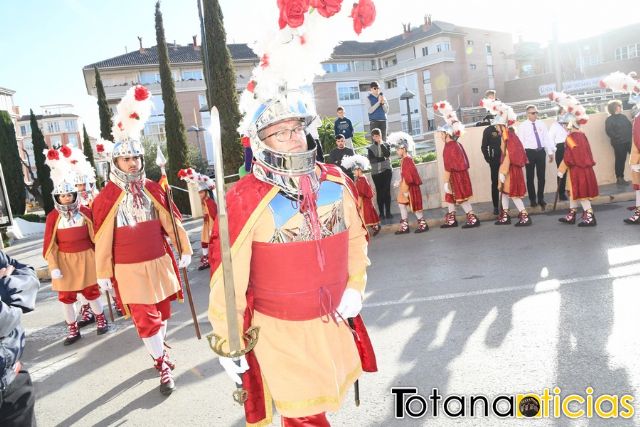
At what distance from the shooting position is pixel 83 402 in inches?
179

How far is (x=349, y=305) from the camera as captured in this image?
8.91ft

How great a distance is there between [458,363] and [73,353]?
177 inches

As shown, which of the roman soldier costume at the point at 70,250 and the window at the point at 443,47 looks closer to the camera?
the roman soldier costume at the point at 70,250

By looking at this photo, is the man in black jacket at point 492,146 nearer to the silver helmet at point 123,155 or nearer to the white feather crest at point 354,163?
the white feather crest at point 354,163

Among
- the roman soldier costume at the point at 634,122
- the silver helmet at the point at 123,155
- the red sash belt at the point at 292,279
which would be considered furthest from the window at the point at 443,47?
the red sash belt at the point at 292,279

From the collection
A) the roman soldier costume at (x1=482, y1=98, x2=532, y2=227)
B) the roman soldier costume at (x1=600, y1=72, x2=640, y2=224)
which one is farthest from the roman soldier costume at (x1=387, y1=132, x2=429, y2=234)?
the roman soldier costume at (x1=600, y1=72, x2=640, y2=224)

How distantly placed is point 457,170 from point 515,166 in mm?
1059

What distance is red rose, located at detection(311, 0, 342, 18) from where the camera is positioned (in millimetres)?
2453

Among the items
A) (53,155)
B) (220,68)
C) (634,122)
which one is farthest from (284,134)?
(220,68)

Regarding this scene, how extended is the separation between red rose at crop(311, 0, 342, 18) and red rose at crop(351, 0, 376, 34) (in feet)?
0.51

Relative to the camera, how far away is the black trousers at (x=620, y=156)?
39.0 ft

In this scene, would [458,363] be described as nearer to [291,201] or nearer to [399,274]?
[291,201]

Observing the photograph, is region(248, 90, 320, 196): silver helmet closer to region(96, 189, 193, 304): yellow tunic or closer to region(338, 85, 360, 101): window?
region(96, 189, 193, 304): yellow tunic

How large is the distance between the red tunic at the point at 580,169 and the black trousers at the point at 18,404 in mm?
8446
